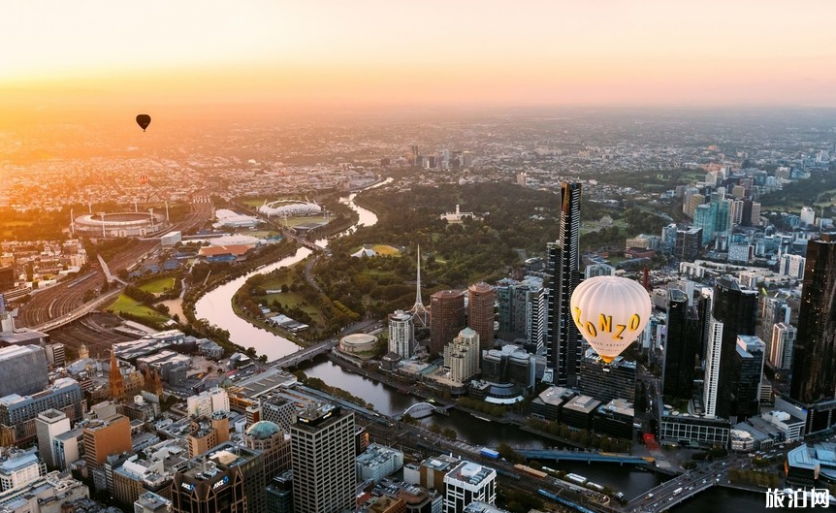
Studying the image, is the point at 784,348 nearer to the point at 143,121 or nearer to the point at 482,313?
the point at 482,313

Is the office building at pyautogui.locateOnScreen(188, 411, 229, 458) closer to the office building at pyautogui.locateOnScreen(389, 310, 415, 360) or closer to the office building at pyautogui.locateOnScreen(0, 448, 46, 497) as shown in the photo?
the office building at pyautogui.locateOnScreen(0, 448, 46, 497)

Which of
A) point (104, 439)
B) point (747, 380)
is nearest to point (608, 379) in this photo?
point (747, 380)

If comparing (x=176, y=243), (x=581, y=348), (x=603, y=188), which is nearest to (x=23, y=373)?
(x=581, y=348)

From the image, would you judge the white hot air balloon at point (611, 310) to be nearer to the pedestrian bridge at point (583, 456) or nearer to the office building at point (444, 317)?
the pedestrian bridge at point (583, 456)

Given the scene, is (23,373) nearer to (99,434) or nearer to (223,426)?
(99,434)

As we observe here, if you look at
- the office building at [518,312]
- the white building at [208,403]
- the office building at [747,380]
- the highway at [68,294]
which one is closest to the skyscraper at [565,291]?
the office building at [518,312]

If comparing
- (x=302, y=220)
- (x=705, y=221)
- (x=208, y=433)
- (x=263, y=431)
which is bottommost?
(x=302, y=220)
